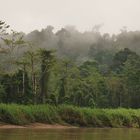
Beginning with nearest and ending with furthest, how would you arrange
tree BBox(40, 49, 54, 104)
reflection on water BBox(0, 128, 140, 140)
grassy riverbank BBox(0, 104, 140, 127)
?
reflection on water BBox(0, 128, 140, 140) < grassy riverbank BBox(0, 104, 140, 127) < tree BBox(40, 49, 54, 104)

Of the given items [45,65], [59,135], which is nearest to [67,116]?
[59,135]

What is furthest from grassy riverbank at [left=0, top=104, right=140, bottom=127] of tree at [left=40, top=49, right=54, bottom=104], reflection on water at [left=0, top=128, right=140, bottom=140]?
tree at [left=40, top=49, right=54, bottom=104]

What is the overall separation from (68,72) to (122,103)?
14508mm

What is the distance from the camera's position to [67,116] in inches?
1663

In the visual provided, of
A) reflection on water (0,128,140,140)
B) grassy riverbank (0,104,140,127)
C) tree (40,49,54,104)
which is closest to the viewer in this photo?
reflection on water (0,128,140,140)

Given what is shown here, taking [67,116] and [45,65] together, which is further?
[45,65]

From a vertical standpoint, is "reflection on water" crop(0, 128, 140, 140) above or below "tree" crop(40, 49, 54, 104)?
below

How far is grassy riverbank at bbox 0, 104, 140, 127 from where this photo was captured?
3706 centimetres

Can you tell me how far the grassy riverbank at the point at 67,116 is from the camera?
37.1 metres

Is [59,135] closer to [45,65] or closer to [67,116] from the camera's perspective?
[67,116]

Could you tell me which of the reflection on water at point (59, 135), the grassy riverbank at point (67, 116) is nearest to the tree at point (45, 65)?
the grassy riverbank at point (67, 116)

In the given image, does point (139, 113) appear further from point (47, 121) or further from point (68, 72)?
point (68, 72)

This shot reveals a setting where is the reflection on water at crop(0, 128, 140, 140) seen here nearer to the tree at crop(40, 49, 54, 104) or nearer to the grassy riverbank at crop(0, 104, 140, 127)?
the grassy riverbank at crop(0, 104, 140, 127)

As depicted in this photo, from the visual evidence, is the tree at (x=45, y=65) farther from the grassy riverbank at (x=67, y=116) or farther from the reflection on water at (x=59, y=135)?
the reflection on water at (x=59, y=135)
